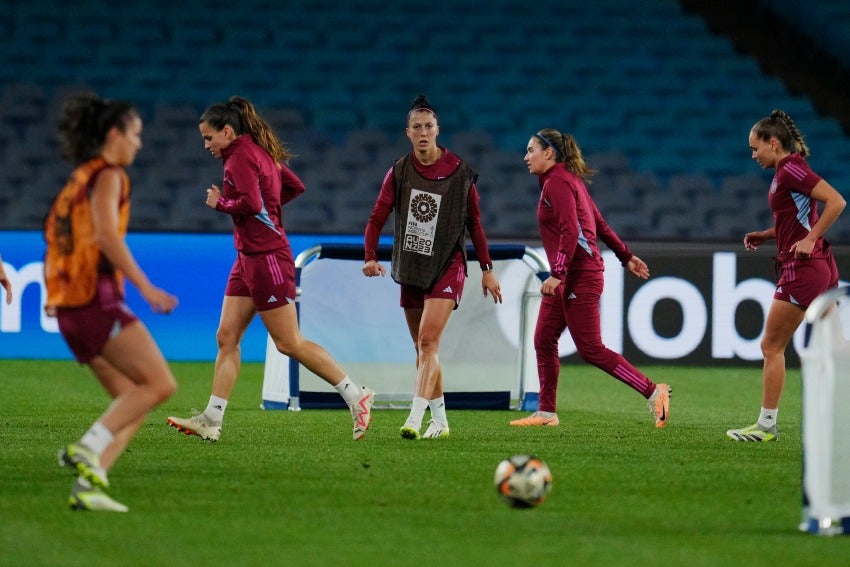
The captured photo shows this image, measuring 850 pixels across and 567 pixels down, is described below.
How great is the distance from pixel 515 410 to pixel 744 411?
5.67 ft

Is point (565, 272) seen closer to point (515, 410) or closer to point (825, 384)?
point (515, 410)

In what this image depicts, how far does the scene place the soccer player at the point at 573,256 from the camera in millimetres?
8961

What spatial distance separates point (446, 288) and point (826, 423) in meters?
3.50

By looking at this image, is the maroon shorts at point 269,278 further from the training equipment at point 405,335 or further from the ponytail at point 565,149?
the training equipment at point 405,335

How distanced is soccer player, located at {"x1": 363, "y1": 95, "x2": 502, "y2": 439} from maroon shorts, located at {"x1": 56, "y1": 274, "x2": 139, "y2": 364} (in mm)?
2899

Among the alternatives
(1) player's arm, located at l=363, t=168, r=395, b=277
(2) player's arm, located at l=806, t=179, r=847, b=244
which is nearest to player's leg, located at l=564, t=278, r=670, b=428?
(1) player's arm, located at l=363, t=168, r=395, b=277

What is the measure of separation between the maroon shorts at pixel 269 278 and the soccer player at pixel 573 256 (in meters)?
1.77

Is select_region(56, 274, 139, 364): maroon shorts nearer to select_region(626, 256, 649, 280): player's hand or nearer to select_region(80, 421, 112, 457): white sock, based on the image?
select_region(80, 421, 112, 457): white sock

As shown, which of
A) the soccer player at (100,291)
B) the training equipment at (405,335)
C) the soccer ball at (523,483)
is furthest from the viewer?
the training equipment at (405,335)

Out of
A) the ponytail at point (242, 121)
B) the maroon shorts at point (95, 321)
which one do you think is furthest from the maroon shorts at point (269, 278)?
the maroon shorts at point (95, 321)

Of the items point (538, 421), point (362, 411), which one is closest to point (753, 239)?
point (538, 421)

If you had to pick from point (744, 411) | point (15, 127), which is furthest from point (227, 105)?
point (15, 127)

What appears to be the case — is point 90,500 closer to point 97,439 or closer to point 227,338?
point 97,439

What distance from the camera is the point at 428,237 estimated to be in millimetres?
8422
